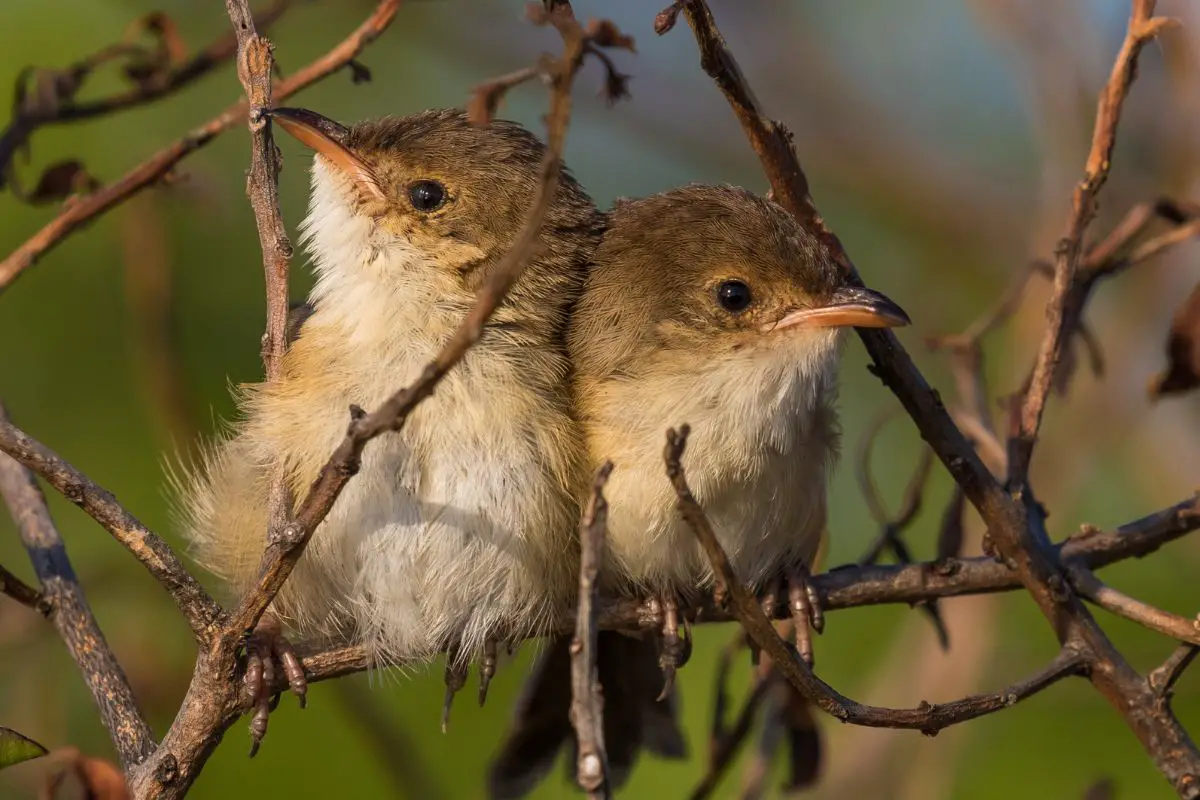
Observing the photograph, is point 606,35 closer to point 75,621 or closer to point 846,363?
point 75,621

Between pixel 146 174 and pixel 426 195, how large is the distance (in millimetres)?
729

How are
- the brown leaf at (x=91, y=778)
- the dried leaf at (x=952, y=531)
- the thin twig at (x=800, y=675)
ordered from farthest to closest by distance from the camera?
the dried leaf at (x=952, y=531)
the brown leaf at (x=91, y=778)
the thin twig at (x=800, y=675)

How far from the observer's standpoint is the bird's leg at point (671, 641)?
347 centimetres

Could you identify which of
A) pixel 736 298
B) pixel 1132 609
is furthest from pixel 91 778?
pixel 1132 609

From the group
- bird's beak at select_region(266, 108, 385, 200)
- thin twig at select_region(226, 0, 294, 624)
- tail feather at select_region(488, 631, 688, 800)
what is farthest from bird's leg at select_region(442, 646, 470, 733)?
bird's beak at select_region(266, 108, 385, 200)

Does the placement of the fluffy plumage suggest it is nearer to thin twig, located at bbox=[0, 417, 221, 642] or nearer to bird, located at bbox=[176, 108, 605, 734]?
bird, located at bbox=[176, 108, 605, 734]

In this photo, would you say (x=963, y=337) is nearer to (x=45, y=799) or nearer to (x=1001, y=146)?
(x=45, y=799)

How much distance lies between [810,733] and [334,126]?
84.0 inches

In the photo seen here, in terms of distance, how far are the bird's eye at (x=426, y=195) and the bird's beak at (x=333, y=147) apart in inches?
3.2

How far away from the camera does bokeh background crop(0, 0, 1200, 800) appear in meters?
4.77

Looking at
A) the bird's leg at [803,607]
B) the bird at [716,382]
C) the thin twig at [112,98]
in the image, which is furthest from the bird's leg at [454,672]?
the thin twig at [112,98]

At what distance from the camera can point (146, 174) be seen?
3461 mm

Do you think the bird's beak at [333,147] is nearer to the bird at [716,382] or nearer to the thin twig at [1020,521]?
the bird at [716,382]

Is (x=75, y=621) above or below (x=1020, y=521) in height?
below
